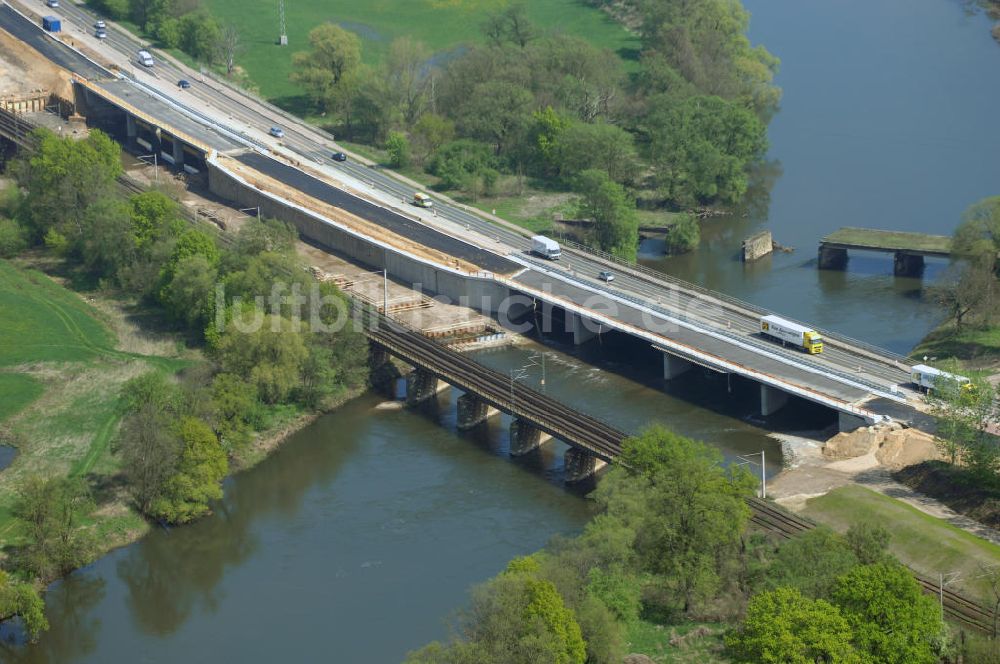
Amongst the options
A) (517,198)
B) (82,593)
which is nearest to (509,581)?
(82,593)

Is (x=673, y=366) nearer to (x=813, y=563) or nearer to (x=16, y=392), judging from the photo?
(x=813, y=563)

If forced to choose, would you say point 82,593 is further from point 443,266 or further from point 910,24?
point 910,24

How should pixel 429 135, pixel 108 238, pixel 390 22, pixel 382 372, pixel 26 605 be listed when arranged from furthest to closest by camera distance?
1. pixel 390 22
2. pixel 429 135
3. pixel 108 238
4. pixel 382 372
5. pixel 26 605

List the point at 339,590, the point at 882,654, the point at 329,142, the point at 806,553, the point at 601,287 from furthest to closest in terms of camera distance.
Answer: the point at 329,142
the point at 601,287
the point at 339,590
the point at 806,553
the point at 882,654

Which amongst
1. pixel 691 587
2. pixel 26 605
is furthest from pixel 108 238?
pixel 691 587

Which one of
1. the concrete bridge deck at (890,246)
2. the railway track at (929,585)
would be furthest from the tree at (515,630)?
the concrete bridge deck at (890,246)

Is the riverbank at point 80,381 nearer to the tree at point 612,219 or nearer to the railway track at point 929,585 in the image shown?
the tree at point 612,219
